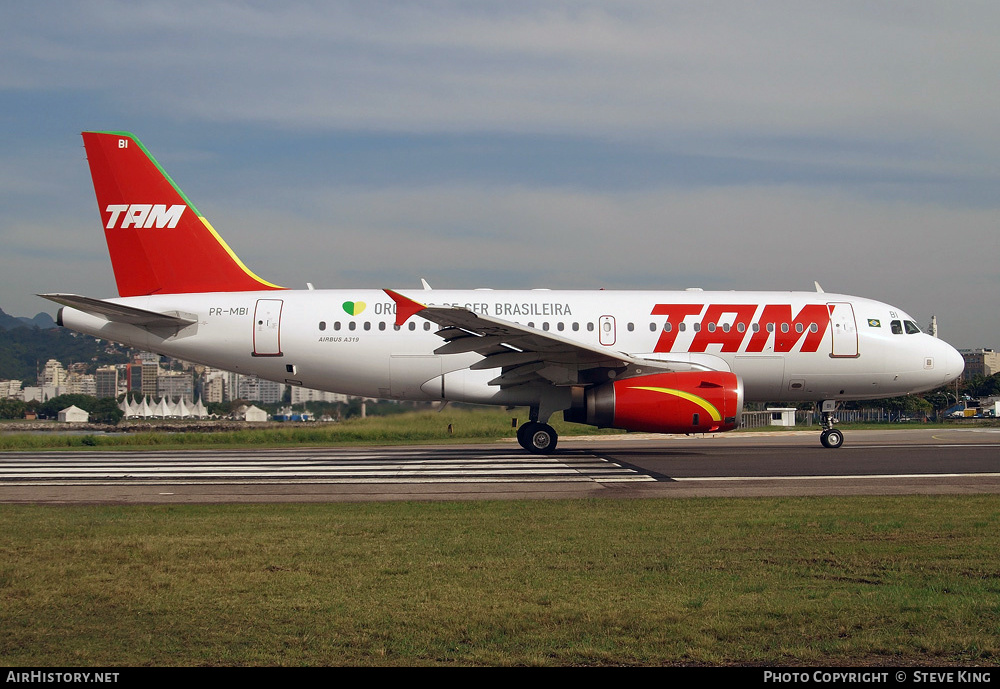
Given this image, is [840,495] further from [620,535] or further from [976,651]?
[976,651]

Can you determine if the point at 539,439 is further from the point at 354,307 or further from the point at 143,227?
the point at 143,227

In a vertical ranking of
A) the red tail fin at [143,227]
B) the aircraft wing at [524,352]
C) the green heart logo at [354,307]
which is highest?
the red tail fin at [143,227]

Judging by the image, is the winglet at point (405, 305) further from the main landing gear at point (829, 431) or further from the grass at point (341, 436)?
the main landing gear at point (829, 431)

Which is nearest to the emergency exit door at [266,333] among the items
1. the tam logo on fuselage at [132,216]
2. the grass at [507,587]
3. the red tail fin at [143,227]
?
the red tail fin at [143,227]

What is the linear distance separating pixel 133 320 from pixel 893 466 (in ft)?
53.8

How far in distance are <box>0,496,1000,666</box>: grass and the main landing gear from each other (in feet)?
34.4

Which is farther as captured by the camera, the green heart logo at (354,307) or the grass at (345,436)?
the grass at (345,436)

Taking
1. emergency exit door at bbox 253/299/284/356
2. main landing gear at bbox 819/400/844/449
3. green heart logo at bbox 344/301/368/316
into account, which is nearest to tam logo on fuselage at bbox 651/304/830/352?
main landing gear at bbox 819/400/844/449

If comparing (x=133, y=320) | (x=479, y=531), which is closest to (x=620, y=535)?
(x=479, y=531)

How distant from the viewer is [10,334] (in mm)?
97750

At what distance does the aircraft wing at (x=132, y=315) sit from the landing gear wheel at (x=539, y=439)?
26.9ft

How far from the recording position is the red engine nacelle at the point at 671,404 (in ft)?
55.0

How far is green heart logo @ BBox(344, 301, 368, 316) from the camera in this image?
19688 millimetres

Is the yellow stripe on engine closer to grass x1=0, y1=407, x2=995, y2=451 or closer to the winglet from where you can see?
the winglet
